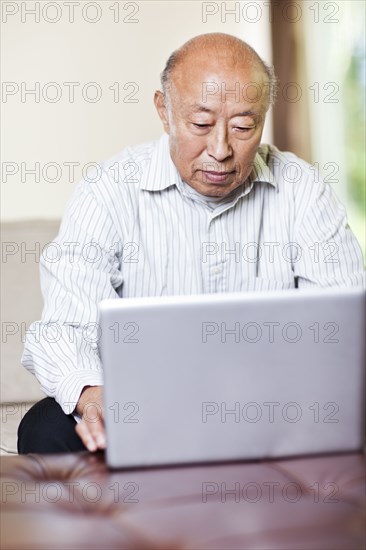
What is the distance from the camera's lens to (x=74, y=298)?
1.77 metres

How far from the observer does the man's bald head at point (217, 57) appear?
71.6 inches

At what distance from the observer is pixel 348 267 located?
194 cm

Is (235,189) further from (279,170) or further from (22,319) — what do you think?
(22,319)

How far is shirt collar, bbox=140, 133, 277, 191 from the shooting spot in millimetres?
1974

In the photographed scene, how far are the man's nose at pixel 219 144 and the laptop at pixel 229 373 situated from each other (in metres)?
0.76

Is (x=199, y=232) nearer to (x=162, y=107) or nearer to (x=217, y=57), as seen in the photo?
(x=162, y=107)

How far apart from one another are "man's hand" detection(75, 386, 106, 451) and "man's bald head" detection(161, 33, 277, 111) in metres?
0.72

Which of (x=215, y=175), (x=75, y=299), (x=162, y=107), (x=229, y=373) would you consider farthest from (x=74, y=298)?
(x=229, y=373)

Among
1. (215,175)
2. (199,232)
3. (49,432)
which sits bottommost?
(49,432)

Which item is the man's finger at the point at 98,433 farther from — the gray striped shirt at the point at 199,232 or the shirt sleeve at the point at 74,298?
the gray striped shirt at the point at 199,232

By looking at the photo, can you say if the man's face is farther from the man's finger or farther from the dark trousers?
the man's finger

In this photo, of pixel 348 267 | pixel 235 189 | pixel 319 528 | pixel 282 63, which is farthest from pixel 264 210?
pixel 282 63

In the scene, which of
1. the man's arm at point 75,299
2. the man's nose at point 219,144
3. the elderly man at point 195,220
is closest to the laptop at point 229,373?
the man's arm at point 75,299

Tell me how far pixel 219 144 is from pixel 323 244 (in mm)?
347
